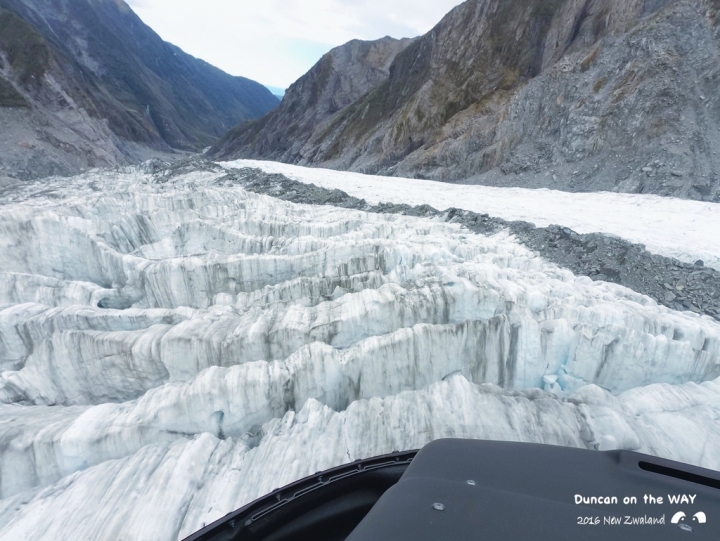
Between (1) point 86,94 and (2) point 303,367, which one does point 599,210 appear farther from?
(1) point 86,94

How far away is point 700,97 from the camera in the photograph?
67.9 feet

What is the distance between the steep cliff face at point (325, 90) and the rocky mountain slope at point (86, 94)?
25366 mm

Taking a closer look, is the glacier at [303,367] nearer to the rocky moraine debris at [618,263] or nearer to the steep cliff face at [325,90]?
the rocky moraine debris at [618,263]

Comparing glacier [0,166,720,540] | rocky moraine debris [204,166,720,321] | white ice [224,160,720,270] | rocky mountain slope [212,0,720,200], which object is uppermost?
rocky mountain slope [212,0,720,200]

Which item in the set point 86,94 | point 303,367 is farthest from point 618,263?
point 86,94

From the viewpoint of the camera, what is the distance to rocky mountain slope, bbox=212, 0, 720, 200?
20047mm

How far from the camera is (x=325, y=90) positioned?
73875 millimetres

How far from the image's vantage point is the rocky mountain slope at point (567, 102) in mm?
20047

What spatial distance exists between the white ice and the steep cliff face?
176ft

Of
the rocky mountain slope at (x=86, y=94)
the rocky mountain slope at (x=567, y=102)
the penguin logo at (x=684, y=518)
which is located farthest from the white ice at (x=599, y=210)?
the rocky mountain slope at (x=86, y=94)

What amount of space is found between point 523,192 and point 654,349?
1487 centimetres

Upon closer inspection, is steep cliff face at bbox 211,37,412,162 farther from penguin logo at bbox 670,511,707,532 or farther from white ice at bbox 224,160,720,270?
penguin logo at bbox 670,511,707,532

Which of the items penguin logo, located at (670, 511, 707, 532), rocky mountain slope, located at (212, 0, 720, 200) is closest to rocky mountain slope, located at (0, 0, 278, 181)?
rocky mountain slope, located at (212, 0, 720, 200)

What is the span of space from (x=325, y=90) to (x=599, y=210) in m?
68.9
